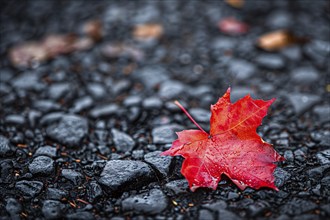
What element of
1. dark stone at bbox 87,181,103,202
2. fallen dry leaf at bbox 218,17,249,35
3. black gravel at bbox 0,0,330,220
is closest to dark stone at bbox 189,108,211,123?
black gravel at bbox 0,0,330,220

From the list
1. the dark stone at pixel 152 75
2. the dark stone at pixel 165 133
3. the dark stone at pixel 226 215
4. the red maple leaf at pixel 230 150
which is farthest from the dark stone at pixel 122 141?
the dark stone at pixel 226 215

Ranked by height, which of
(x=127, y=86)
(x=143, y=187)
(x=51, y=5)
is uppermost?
(x=51, y=5)

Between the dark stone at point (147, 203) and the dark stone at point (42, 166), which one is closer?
the dark stone at point (147, 203)

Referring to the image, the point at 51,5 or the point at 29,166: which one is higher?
the point at 51,5

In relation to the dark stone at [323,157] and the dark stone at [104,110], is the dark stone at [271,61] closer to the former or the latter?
the dark stone at [323,157]

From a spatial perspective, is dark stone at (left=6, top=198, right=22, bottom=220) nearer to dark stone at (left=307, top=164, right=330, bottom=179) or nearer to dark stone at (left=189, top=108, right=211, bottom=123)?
dark stone at (left=189, top=108, right=211, bottom=123)

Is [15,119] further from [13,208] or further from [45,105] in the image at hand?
[13,208]

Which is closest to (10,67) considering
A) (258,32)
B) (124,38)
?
(124,38)

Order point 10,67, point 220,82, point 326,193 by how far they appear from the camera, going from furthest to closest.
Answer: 1. point 10,67
2. point 220,82
3. point 326,193

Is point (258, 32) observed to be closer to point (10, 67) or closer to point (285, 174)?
point (285, 174)
